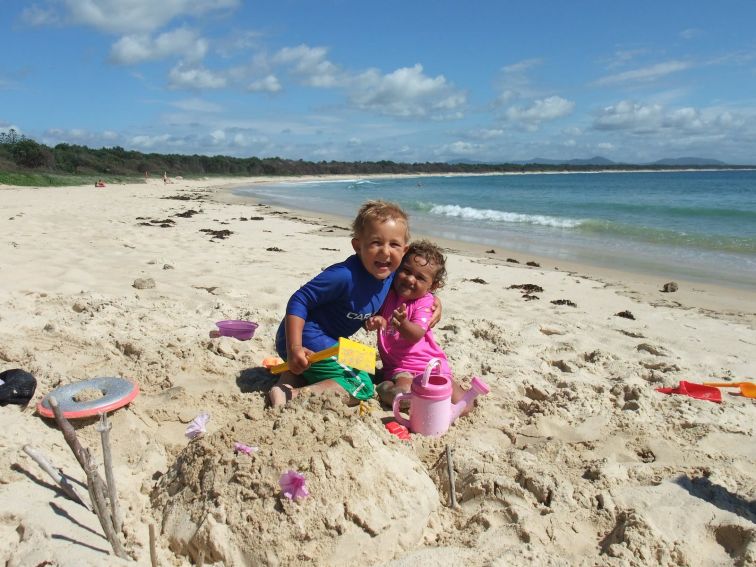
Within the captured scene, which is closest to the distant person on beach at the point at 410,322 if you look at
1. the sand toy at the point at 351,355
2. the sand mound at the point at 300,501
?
the sand toy at the point at 351,355

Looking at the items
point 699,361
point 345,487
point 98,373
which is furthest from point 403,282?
point 699,361

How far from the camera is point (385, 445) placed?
2342 mm

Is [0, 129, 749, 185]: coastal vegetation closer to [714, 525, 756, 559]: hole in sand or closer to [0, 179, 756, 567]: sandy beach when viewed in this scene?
[0, 179, 756, 567]: sandy beach

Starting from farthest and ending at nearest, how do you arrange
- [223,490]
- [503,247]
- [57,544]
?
[503,247]
[223,490]
[57,544]

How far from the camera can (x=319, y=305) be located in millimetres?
3336

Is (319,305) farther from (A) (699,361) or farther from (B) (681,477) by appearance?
(A) (699,361)

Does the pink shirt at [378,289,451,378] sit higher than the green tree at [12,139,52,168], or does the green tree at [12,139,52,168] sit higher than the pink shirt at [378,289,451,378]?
the green tree at [12,139,52,168]

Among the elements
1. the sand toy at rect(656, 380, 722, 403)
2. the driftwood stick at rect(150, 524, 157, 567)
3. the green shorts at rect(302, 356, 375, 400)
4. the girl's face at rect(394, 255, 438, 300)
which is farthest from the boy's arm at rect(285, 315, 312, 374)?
the sand toy at rect(656, 380, 722, 403)

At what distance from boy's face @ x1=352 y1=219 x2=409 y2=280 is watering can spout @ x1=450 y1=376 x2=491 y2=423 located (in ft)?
2.71

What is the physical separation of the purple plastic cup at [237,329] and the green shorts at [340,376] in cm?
104

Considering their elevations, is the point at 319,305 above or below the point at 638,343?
above

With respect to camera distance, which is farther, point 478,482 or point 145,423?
point 145,423

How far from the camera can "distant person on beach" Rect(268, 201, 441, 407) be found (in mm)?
3104

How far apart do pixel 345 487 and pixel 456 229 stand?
13.4m
